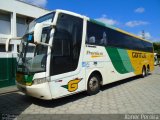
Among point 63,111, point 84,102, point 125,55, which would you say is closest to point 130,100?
point 84,102

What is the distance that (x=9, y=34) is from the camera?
1727 cm

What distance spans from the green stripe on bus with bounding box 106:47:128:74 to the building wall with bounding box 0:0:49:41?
972 cm

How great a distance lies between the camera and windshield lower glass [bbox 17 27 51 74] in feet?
21.6

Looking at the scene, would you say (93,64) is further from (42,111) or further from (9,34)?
(9,34)

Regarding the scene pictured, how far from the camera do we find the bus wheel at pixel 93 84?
28.0ft

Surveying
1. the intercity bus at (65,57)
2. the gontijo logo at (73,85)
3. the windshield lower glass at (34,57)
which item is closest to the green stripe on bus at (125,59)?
the intercity bus at (65,57)

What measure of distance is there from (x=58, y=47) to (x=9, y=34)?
11.9 m

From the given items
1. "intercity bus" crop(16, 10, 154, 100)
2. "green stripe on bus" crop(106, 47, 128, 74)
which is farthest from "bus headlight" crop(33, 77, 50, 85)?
"green stripe on bus" crop(106, 47, 128, 74)

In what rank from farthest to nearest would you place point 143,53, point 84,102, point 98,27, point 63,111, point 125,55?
point 143,53 < point 125,55 < point 98,27 < point 84,102 < point 63,111

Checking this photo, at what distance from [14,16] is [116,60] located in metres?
10.4

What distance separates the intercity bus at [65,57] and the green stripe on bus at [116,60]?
0.05m

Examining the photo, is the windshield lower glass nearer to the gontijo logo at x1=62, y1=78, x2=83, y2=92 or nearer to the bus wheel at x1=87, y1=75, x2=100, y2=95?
the gontijo logo at x1=62, y1=78, x2=83, y2=92

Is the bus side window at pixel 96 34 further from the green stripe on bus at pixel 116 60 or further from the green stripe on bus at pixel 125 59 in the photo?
the green stripe on bus at pixel 125 59

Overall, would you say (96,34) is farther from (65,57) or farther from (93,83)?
(65,57)
